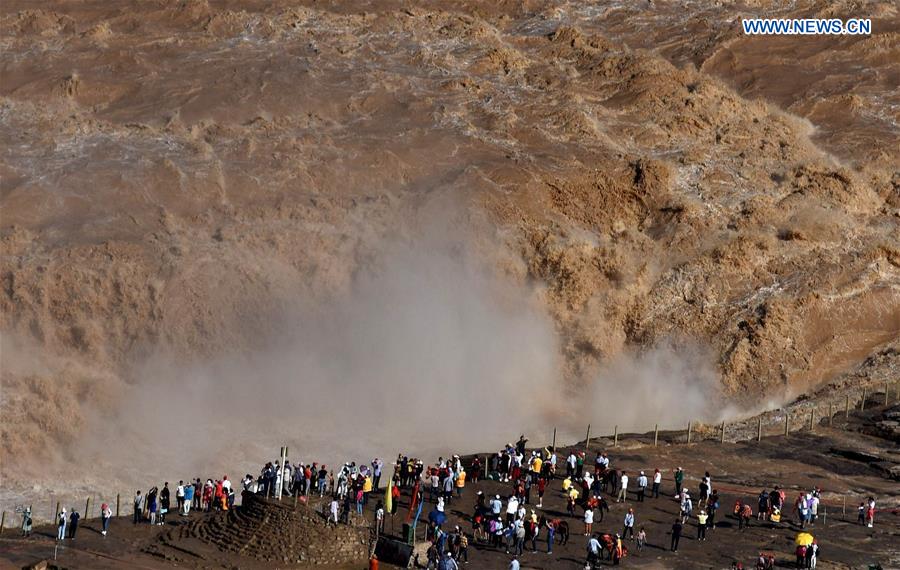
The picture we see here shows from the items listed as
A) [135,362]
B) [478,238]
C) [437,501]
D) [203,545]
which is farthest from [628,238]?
[203,545]

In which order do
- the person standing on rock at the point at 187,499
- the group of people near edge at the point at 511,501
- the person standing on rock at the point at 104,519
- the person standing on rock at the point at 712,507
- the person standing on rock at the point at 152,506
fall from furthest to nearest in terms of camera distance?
1. the person standing on rock at the point at 187,499
2. the person standing on rock at the point at 712,507
3. the person standing on rock at the point at 152,506
4. the person standing on rock at the point at 104,519
5. the group of people near edge at the point at 511,501

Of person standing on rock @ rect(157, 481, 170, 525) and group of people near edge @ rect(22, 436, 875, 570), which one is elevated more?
group of people near edge @ rect(22, 436, 875, 570)

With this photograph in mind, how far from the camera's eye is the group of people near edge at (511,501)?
45.6 metres

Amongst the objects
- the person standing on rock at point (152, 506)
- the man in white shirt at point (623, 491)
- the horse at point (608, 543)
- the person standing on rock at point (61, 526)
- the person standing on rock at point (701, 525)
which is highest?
the man in white shirt at point (623, 491)

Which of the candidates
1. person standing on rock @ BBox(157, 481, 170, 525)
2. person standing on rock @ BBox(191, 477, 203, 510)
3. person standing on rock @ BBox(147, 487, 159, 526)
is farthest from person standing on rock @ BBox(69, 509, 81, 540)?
person standing on rock @ BBox(191, 477, 203, 510)

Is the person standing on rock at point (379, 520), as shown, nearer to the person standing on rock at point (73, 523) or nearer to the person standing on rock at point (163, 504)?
the person standing on rock at point (163, 504)

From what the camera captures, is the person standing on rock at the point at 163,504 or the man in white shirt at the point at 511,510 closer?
the man in white shirt at the point at 511,510

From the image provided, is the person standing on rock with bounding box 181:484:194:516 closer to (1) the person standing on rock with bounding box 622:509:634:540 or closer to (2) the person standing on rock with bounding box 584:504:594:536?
(2) the person standing on rock with bounding box 584:504:594:536

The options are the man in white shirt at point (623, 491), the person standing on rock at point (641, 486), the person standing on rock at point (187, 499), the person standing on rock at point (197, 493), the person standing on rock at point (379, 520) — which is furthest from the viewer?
the person standing on rock at point (641, 486)

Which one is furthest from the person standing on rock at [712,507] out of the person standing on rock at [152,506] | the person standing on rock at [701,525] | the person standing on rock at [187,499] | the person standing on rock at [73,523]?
the person standing on rock at [73,523]

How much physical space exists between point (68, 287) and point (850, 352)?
1270 inches

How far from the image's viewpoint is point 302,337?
6719cm

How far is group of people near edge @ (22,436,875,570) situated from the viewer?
45625 mm

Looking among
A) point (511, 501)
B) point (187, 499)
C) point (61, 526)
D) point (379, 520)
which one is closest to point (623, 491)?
point (511, 501)
